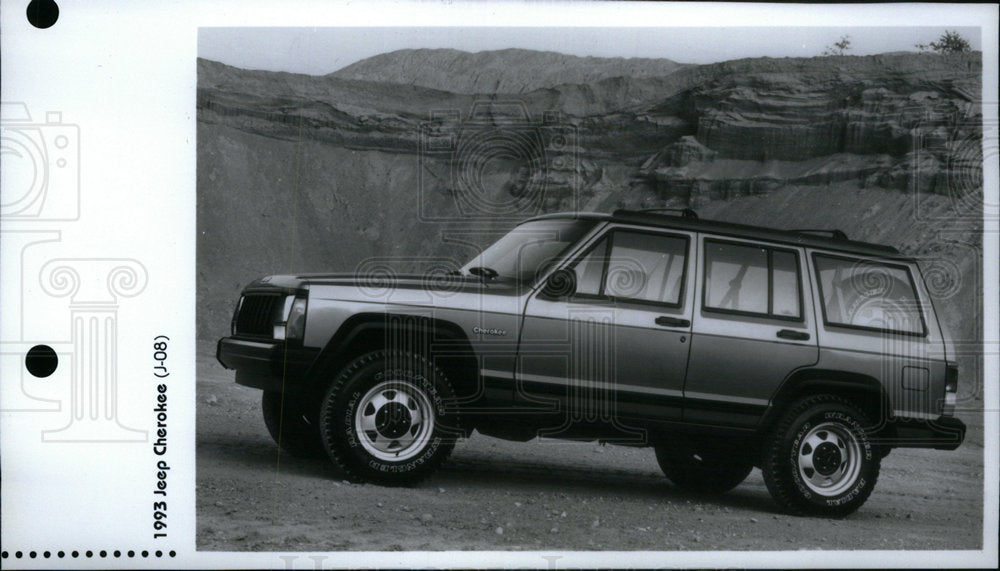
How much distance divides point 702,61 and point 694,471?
241cm

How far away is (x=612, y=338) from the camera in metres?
5.25

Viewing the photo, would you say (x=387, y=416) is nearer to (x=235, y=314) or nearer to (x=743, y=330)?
(x=235, y=314)

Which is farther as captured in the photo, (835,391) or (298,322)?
(835,391)

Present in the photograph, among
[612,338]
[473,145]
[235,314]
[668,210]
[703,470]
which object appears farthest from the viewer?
[703,470]

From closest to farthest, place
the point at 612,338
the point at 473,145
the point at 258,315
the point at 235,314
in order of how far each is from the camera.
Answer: the point at 612,338
the point at 258,315
the point at 235,314
the point at 473,145

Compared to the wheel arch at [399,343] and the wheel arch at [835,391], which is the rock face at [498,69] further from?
the wheel arch at [835,391]

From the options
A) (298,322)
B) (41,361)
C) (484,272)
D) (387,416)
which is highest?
(484,272)

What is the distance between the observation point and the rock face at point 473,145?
18.6ft


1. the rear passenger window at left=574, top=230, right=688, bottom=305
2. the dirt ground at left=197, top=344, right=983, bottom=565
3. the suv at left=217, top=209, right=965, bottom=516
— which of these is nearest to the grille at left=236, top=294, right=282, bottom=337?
the suv at left=217, top=209, right=965, bottom=516

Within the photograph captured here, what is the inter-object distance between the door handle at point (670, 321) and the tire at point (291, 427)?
194 centimetres

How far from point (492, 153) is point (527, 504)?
200 cm

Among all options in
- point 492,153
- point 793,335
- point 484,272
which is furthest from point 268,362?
point 793,335

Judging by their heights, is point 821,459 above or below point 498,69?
below

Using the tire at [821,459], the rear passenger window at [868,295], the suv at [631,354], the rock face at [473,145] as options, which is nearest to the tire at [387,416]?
the suv at [631,354]
